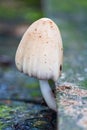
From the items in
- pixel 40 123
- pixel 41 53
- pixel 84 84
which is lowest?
pixel 40 123

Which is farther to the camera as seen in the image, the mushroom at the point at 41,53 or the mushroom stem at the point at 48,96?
the mushroom stem at the point at 48,96

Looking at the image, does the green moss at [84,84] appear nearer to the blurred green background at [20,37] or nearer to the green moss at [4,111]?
the blurred green background at [20,37]

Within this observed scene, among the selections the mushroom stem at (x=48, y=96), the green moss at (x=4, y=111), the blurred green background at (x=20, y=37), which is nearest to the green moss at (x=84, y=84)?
the blurred green background at (x=20, y=37)

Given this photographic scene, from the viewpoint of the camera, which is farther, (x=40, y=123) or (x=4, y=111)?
(x=4, y=111)

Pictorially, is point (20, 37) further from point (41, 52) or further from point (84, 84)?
point (41, 52)

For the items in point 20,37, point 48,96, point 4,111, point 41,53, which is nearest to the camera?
point 41,53

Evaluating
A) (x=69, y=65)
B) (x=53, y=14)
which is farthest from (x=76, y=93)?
(x=53, y=14)

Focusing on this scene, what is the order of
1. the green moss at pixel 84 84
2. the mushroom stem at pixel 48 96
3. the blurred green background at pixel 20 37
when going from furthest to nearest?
the blurred green background at pixel 20 37 → the green moss at pixel 84 84 → the mushroom stem at pixel 48 96

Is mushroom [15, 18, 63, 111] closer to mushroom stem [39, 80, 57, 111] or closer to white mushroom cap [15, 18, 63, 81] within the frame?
white mushroom cap [15, 18, 63, 81]

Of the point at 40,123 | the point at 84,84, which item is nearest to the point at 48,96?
the point at 40,123
